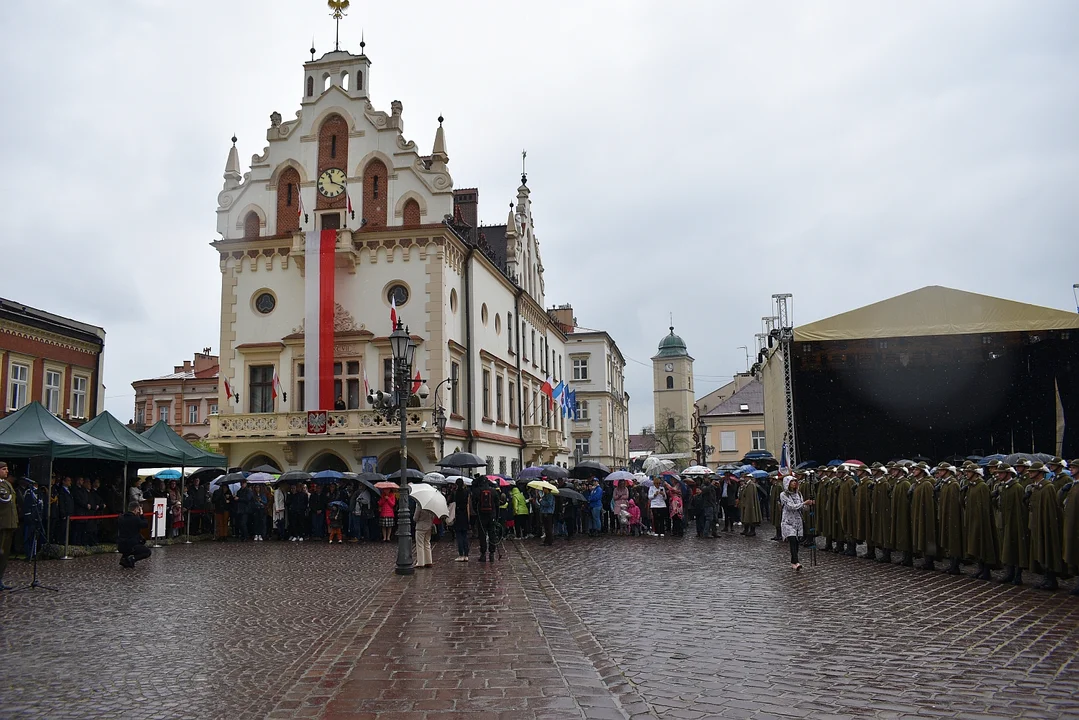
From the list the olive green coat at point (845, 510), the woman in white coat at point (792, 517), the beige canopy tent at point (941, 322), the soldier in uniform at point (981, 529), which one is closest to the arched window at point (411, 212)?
the beige canopy tent at point (941, 322)

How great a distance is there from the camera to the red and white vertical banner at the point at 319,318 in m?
32.4

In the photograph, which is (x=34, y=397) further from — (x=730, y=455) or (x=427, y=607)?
(x=730, y=455)

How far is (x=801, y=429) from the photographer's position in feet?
91.7

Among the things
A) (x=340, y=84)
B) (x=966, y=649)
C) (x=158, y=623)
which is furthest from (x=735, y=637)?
(x=340, y=84)

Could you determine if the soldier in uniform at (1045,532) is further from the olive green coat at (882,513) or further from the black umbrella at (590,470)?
the black umbrella at (590,470)

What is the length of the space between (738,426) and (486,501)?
62294 mm

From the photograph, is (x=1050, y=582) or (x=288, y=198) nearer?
(x=1050, y=582)

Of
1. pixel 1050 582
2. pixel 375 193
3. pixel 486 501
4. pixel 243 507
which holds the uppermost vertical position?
pixel 375 193

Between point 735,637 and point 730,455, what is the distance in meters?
70.9

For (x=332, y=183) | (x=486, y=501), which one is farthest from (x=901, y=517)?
(x=332, y=183)

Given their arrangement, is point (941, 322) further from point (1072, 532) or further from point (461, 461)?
point (1072, 532)

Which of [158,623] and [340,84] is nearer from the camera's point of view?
→ [158,623]

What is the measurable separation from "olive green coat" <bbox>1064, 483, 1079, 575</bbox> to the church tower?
347 ft

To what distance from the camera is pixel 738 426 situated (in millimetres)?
77812
